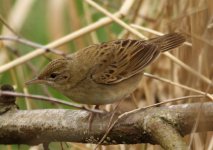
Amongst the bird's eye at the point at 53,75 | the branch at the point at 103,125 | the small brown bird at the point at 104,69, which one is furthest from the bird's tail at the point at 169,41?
the branch at the point at 103,125

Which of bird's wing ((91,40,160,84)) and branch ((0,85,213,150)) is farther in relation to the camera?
bird's wing ((91,40,160,84))

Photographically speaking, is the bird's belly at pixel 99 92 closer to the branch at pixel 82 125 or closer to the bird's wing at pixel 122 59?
the bird's wing at pixel 122 59

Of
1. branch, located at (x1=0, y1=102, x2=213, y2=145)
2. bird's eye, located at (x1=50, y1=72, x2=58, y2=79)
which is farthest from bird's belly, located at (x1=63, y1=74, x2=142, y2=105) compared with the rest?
branch, located at (x1=0, y1=102, x2=213, y2=145)

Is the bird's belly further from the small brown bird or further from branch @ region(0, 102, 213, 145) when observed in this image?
branch @ region(0, 102, 213, 145)

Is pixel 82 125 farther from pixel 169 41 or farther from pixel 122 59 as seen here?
pixel 169 41

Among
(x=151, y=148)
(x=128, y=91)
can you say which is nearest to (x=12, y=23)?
(x=128, y=91)

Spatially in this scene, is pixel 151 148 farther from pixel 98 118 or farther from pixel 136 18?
pixel 136 18
